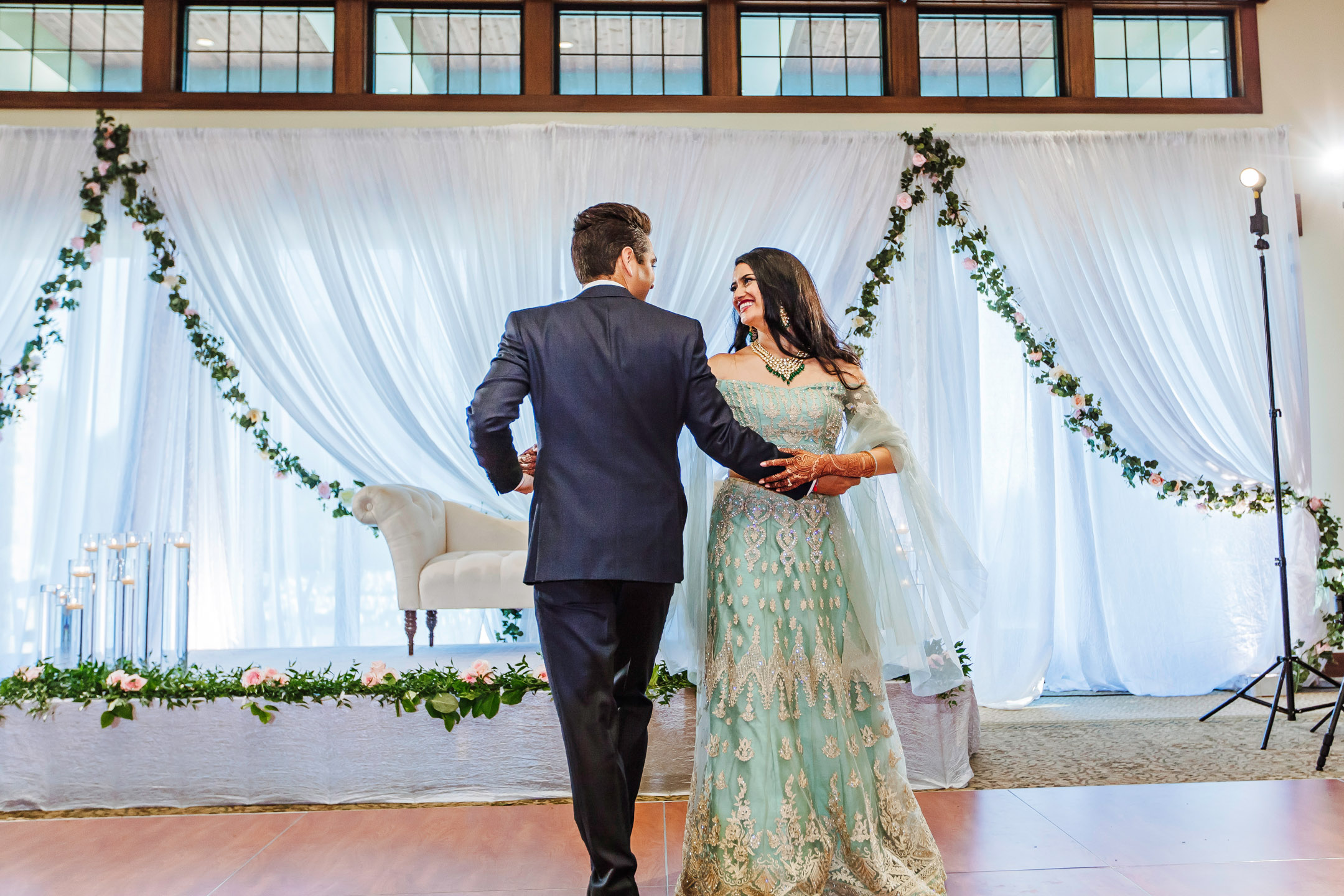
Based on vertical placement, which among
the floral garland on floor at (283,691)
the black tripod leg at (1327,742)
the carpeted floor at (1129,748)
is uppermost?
the floral garland on floor at (283,691)

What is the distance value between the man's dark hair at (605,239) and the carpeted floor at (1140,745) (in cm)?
229

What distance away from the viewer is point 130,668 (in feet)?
11.2

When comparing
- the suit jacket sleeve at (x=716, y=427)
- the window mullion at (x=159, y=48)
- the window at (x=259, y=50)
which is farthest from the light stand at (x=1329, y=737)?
the window mullion at (x=159, y=48)

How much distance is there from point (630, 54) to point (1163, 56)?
3.08 metres

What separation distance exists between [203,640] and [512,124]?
10.2ft

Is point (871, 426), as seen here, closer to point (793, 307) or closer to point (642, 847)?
point (793, 307)

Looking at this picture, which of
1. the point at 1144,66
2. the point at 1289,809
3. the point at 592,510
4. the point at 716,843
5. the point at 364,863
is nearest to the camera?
the point at 592,510

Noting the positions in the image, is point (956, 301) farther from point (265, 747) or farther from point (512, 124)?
point (265, 747)

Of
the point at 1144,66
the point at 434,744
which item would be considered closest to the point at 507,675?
the point at 434,744

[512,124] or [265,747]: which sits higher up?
[512,124]

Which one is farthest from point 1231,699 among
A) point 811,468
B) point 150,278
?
point 150,278

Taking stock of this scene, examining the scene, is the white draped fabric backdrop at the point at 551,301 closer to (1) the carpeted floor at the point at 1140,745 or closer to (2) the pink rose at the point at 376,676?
(1) the carpeted floor at the point at 1140,745

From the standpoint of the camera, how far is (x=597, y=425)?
6.90ft

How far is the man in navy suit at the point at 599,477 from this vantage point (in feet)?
6.83
